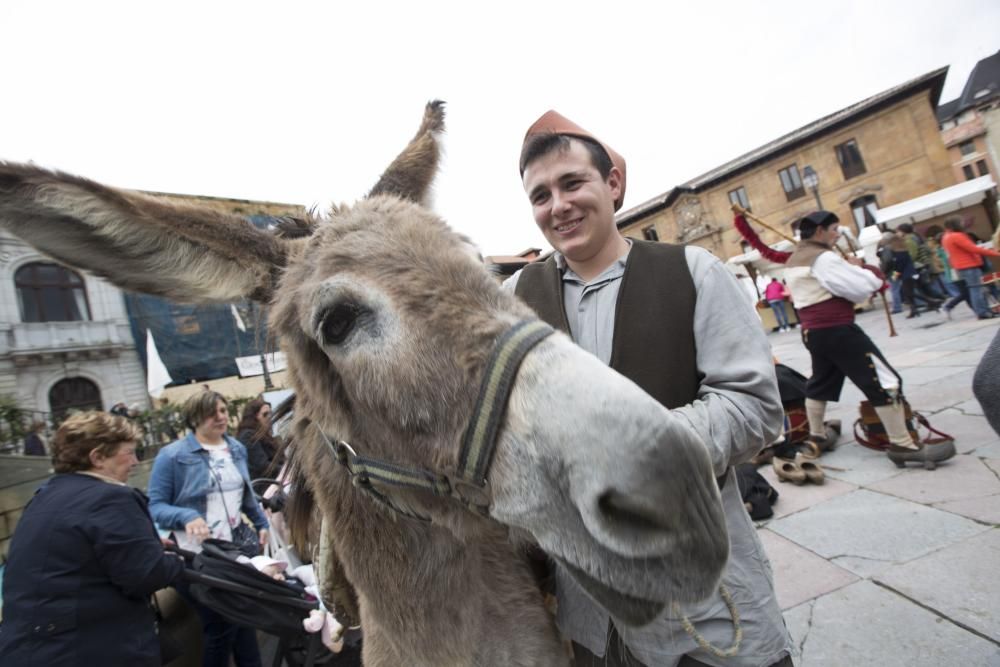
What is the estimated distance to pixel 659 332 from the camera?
1.35 meters

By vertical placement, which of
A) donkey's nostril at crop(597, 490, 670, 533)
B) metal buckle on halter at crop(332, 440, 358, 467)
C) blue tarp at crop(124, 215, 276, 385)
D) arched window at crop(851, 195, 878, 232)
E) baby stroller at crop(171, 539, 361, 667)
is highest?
blue tarp at crop(124, 215, 276, 385)

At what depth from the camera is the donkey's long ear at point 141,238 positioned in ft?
4.19

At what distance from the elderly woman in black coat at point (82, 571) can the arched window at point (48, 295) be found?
27.0m

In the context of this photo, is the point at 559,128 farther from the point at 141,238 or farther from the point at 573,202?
the point at 141,238

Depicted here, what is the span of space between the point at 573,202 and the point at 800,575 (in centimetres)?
324

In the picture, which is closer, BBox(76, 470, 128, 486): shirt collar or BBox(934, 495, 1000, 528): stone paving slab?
BBox(76, 470, 128, 486): shirt collar

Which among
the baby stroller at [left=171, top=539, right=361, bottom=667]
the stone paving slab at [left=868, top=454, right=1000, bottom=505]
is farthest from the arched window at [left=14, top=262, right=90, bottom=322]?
the stone paving slab at [left=868, top=454, right=1000, bottom=505]

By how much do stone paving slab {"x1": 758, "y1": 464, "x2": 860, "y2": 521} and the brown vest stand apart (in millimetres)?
3581

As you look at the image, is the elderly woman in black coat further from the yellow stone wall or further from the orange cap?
the yellow stone wall

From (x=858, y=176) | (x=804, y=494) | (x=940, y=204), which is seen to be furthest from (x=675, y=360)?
(x=858, y=176)

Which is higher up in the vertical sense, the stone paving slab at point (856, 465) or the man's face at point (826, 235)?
the man's face at point (826, 235)

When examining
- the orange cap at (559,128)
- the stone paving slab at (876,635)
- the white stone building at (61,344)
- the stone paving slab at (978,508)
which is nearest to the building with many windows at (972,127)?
the stone paving slab at (978,508)

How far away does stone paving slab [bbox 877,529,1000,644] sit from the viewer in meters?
2.31

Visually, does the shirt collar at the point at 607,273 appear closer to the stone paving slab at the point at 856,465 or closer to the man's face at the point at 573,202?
the man's face at the point at 573,202
